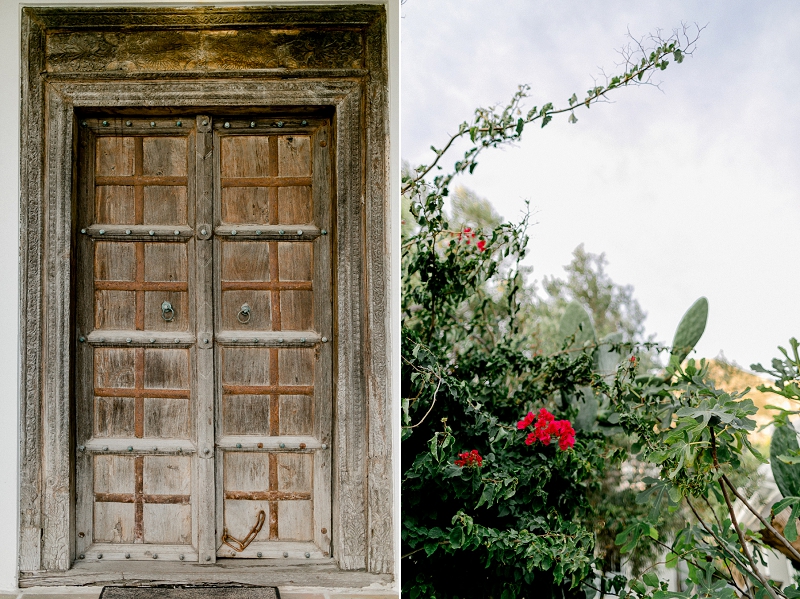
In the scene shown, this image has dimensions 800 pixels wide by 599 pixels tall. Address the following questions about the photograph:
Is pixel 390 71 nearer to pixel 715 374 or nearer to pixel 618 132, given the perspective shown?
pixel 618 132

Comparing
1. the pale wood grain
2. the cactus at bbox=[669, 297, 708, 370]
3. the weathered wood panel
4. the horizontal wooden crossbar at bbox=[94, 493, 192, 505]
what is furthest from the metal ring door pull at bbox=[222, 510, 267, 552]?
the cactus at bbox=[669, 297, 708, 370]

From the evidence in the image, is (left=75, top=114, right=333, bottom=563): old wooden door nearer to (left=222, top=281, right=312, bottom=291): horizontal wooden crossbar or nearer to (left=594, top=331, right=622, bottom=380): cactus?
(left=222, top=281, right=312, bottom=291): horizontal wooden crossbar

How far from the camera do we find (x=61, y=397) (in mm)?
1894

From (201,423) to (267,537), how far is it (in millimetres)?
542

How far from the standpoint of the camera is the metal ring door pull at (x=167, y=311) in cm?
197

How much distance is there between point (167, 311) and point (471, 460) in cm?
139

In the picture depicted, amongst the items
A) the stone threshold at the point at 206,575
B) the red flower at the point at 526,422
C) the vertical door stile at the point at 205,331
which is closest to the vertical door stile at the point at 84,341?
the stone threshold at the point at 206,575

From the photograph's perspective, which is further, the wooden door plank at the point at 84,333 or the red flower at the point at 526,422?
the red flower at the point at 526,422

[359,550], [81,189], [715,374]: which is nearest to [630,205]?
[715,374]

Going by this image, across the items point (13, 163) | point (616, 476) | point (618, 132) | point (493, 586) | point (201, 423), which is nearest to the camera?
point (13, 163)

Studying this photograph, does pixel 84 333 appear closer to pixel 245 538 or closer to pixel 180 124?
pixel 180 124

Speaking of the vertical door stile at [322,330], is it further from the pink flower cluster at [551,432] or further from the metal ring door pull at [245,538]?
the pink flower cluster at [551,432]

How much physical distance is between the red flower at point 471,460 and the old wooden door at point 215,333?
563 millimetres

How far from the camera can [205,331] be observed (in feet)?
6.44
